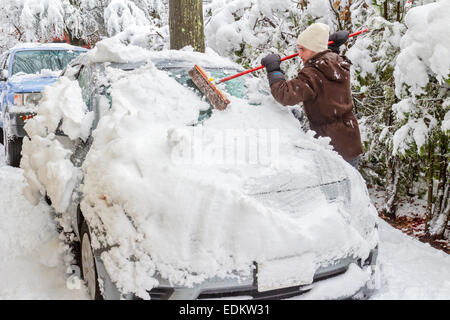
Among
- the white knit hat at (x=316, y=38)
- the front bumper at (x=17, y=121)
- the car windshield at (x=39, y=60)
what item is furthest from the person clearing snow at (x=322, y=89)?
the car windshield at (x=39, y=60)

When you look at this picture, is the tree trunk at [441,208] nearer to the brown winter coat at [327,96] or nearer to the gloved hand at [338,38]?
the brown winter coat at [327,96]

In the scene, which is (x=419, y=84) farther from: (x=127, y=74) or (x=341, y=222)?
(x=127, y=74)

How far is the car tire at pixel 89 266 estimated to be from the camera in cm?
260

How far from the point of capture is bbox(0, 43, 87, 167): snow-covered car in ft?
19.9

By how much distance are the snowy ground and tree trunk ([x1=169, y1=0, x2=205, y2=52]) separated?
2.64m

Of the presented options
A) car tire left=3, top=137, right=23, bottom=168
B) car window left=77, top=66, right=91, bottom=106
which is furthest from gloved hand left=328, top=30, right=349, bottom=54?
car tire left=3, top=137, right=23, bottom=168

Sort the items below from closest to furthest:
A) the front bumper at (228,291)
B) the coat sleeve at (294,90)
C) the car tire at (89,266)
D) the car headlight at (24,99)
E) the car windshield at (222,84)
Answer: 1. the front bumper at (228,291)
2. the car tire at (89,266)
3. the coat sleeve at (294,90)
4. the car windshield at (222,84)
5. the car headlight at (24,99)

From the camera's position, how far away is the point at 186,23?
17.9 ft

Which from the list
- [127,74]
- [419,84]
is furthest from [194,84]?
[419,84]

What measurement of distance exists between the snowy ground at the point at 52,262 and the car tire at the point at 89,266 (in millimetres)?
116

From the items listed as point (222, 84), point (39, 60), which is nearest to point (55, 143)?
point (222, 84)
